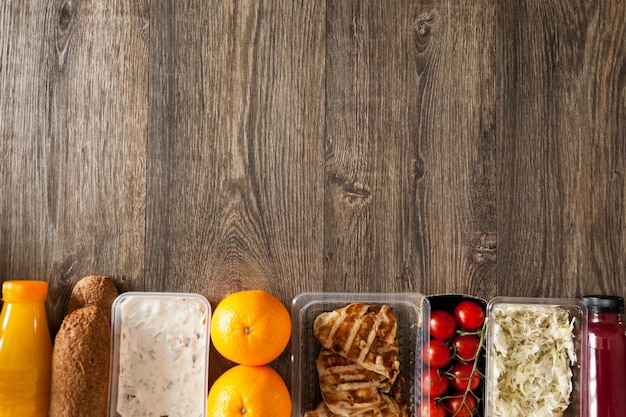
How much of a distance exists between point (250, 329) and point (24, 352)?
499 mm

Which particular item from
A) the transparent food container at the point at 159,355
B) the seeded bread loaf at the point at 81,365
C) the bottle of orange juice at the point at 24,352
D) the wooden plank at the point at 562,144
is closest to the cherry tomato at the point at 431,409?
the wooden plank at the point at 562,144

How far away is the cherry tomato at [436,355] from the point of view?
121 centimetres

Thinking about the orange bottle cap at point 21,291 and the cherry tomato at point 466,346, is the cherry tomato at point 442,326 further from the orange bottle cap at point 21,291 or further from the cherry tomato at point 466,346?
the orange bottle cap at point 21,291

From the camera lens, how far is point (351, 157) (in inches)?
49.9

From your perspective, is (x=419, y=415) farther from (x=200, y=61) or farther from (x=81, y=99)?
(x=81, y=99)

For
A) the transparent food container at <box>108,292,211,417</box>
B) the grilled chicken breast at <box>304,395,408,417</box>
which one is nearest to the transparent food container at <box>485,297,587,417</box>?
the grilled chicken breast at <box>304,395,408,417</box>

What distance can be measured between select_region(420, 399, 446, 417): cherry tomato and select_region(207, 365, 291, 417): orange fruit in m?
0.31

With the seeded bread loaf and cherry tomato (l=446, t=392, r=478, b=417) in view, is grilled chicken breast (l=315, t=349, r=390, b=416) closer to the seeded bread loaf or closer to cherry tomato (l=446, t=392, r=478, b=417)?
cherry tomato (l=446, t=392, r=478, b=417)

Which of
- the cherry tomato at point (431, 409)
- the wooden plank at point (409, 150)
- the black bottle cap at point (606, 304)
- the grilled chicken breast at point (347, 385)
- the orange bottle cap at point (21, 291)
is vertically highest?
the wooden plank at point (409, 150)

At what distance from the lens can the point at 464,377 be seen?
1220 mm

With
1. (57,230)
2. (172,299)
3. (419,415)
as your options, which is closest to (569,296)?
(419,415)

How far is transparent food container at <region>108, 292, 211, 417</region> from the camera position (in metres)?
1.18

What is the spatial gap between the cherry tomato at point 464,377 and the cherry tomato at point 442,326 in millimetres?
79

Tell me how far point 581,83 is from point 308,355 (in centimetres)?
93
